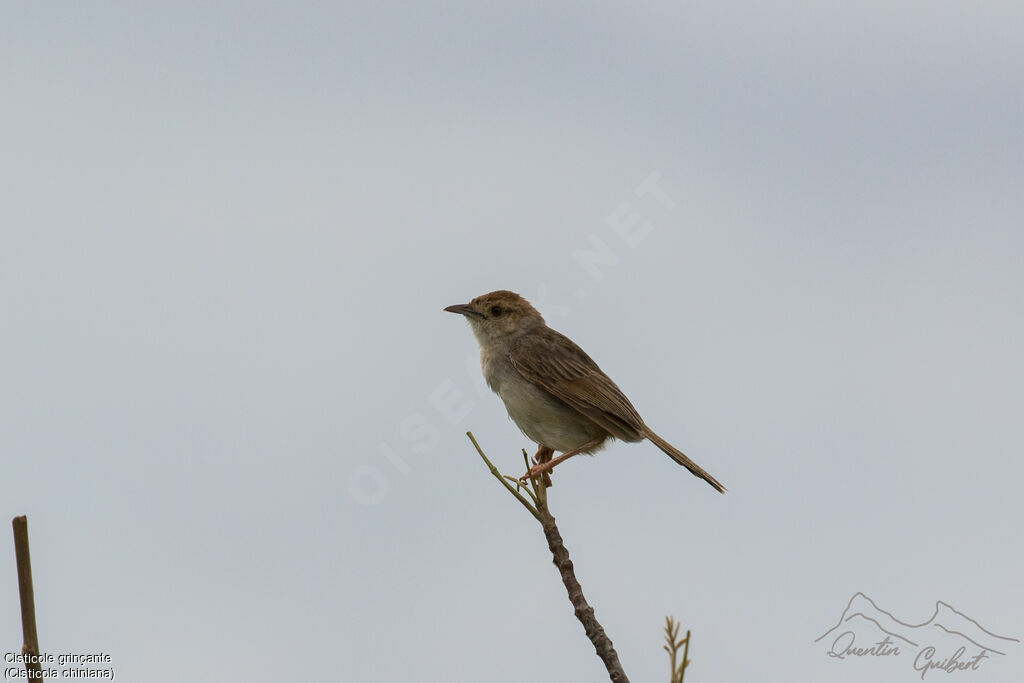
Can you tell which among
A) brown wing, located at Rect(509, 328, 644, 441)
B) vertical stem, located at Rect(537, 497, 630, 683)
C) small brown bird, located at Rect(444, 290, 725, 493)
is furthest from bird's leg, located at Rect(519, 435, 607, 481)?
vertical stem, located at Rect(537, 497, 630, 683)

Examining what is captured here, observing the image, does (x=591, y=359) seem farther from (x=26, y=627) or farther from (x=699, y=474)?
(x=26, y=627)

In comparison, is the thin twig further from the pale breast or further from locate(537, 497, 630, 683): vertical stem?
the pale breast

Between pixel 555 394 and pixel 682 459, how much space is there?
3.73ft

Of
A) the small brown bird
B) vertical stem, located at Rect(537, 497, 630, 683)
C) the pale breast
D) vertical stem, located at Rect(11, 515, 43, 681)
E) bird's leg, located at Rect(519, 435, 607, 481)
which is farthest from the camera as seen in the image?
the pale breast

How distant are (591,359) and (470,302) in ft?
4.24

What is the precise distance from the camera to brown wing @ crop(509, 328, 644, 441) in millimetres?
8508

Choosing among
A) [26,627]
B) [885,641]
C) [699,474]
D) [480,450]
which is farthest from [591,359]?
[26,627]

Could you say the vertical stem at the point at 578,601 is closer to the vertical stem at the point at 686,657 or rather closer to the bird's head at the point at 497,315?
the vertical stem at the point at 686,657

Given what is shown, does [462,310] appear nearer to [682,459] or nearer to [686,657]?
[682,459]

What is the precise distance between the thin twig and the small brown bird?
2.35 meters

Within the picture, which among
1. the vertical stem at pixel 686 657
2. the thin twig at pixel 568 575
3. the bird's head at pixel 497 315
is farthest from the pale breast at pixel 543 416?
the vertical stem at pixel 686 657

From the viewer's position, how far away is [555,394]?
8.72 meters

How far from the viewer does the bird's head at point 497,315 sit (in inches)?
387

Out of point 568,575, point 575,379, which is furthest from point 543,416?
point 568,575
